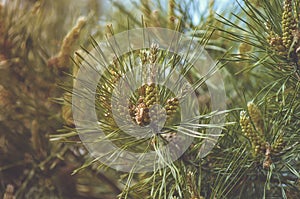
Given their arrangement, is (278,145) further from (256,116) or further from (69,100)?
(69,100)

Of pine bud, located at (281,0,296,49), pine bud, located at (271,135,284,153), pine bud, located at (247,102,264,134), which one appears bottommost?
pine bud, located at (271,135,284,153)

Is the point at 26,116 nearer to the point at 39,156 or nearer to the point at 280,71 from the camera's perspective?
the point at 39,156

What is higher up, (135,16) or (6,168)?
(135,16)

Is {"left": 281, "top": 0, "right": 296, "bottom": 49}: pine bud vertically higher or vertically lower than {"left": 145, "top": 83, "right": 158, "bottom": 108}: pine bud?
higher

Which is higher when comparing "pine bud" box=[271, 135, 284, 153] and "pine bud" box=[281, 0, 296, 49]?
"pine bud" box=[281, 0, 296, 49]

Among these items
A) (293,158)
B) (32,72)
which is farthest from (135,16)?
(293,158)

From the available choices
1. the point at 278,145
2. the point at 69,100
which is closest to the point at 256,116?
the point at 278,145

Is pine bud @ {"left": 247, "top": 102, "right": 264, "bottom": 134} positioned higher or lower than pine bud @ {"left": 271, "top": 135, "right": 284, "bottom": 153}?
higher

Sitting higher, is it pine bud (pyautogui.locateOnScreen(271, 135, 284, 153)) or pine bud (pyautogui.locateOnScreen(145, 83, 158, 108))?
pine bud (pyautogui.locateOnScreen(145, 83, 158, 108))
